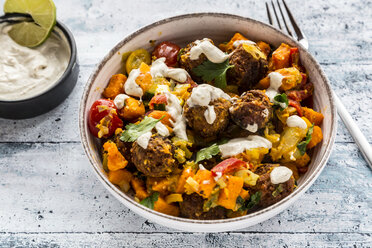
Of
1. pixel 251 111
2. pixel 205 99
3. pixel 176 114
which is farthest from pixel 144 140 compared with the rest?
pixel 251 111

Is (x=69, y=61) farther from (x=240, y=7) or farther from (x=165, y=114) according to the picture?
(x=240, y=7)

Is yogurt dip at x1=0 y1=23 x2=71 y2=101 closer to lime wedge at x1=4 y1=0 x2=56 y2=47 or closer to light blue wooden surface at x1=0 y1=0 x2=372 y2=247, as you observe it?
lime wedge at x1=4 y1=0 x2=56 y2=47

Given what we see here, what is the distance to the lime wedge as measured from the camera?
440cm

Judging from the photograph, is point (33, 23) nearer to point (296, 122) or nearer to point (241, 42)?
point (241, 42)

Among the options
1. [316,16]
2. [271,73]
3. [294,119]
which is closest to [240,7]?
[316,16]

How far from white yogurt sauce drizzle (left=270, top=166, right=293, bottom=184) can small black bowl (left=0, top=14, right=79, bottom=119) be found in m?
2.20

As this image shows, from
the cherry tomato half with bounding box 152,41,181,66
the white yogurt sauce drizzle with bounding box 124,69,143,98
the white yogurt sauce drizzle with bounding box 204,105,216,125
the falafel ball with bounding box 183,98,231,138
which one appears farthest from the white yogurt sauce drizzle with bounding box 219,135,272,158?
the cherry tomato half with bounding box 152,41,181,66

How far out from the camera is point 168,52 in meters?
3.89

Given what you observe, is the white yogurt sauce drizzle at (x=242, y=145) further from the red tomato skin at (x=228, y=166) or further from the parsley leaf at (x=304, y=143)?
the parsley leaf at (x=304, y=143)

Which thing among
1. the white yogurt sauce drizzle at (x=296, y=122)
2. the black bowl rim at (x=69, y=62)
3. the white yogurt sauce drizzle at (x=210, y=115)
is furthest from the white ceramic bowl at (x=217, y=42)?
the white yogurt sauce drizzle at (x=210, y=115)

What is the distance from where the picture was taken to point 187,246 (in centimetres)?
368

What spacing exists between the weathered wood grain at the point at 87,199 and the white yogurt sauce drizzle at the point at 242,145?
858 millimetres

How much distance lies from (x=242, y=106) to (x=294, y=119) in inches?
18.3

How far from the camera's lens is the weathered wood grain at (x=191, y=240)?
145 inches
